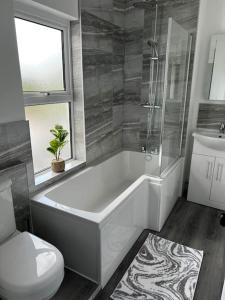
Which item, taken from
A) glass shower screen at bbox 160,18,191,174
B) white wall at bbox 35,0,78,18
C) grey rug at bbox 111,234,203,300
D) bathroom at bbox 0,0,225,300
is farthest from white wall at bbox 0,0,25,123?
grey rug at bbox 111,234,203,300

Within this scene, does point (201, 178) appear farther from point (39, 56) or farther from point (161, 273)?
point (39, 56)

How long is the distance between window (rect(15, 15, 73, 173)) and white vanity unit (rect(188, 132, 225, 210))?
5.37 ft

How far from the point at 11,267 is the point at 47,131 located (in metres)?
1.29

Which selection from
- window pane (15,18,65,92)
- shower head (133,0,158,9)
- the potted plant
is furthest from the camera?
shower head (133,0,158,9)

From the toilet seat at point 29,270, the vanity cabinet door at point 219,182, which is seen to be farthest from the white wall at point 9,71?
the vanity cabinet door at point 219,182

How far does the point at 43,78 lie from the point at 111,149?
4.31 ft

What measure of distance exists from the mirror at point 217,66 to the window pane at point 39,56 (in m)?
1.86

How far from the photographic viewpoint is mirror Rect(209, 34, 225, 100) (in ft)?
8.92

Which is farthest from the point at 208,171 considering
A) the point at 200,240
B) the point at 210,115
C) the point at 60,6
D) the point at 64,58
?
the point at 60,6

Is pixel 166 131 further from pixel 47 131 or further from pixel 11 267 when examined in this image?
pixel 11 267

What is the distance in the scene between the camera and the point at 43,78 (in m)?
2.12

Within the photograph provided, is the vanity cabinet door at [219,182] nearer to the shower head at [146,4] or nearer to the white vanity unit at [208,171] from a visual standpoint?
the white vanity unit at [208,171]

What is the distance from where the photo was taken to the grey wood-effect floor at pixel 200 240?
1.75m

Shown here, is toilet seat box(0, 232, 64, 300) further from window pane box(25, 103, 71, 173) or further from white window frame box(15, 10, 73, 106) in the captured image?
white window frame box(15, 10, 73, 106)
